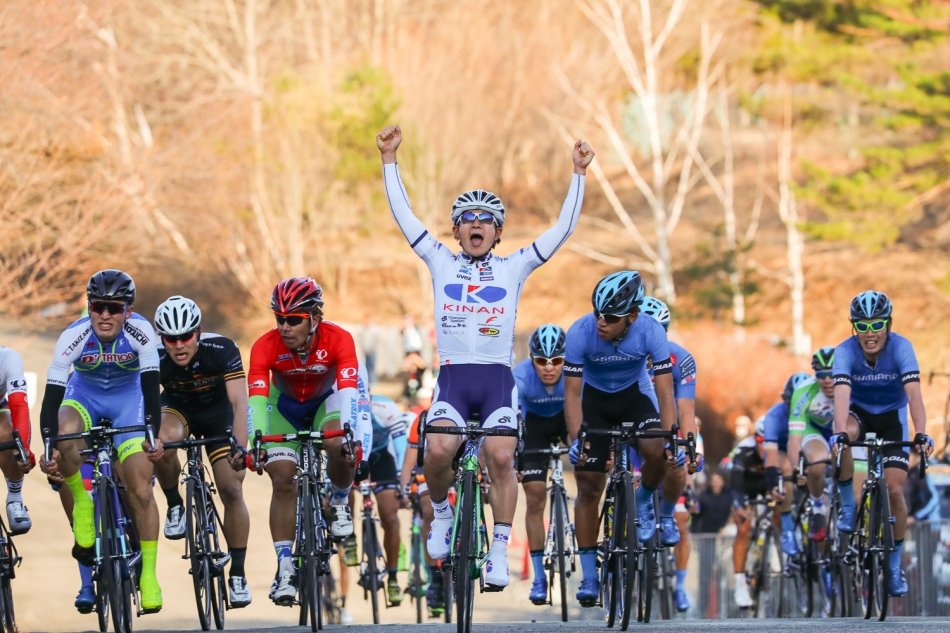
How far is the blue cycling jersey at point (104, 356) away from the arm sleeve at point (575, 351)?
2788 millimetres

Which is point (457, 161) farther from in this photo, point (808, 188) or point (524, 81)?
point (808, 188)

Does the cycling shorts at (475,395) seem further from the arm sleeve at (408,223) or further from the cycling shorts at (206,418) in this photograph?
the cycling shorts at (206,418)

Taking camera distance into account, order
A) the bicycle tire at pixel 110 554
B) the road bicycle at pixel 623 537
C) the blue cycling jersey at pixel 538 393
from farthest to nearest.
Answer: the blue cycling jersey at pixel 538 393 → the road bicycle at pixel 623 537 → the bicycle tire at pixel 110 554

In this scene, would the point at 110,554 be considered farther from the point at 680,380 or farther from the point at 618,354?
the point at 680,380

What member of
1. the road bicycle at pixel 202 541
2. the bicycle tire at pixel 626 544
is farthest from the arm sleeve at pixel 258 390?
the bicycle tire at pixel 626 544

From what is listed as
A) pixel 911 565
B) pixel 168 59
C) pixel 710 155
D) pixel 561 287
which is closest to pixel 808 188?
pixel 561 287

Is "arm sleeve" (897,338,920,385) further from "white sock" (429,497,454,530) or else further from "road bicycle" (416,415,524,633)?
"white sock" (429,497,454,530)

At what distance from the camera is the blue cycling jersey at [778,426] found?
1496 centimetres

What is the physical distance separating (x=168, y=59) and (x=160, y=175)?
636 inches

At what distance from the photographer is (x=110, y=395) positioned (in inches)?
395

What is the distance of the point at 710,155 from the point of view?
2080 inches

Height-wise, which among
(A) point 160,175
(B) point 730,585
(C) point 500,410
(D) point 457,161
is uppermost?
(D) point 457,161

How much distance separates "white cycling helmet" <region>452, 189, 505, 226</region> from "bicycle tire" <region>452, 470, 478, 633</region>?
1639 mm

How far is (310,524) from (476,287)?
2.14 m
